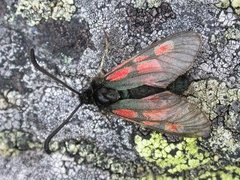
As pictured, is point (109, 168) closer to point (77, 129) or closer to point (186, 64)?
point (77, 129)

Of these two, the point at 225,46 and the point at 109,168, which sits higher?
the point at 225,46

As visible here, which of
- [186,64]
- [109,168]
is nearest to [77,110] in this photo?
[109,168]

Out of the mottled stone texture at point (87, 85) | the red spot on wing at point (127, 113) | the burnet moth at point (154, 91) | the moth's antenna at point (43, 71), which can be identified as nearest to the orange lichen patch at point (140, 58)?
the burnet moth at point (154, 91)

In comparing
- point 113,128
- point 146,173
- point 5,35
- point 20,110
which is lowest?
point 146,173

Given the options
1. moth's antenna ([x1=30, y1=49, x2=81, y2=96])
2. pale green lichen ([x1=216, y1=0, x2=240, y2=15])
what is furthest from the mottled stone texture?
moth's antenna ([x1=30, y1=49, x2=81, y2=96])

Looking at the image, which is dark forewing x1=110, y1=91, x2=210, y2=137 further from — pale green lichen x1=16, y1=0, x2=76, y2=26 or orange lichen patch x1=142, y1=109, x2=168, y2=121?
pale green lichen x1=16, y1=0, x2=76, y2=26

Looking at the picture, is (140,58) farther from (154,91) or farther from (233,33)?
(233,33)

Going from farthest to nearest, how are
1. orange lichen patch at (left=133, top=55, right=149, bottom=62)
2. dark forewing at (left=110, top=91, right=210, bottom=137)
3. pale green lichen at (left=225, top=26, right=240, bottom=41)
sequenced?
pale green lichen at (left=225, top=26, right=240, bottom=41) → orange lichen patch at (left=133, top=55, right=149, bottom=62) → dark forewing at (left=110, top=91, right=210, bottom=137)
